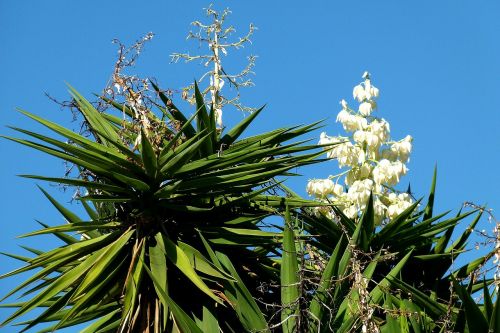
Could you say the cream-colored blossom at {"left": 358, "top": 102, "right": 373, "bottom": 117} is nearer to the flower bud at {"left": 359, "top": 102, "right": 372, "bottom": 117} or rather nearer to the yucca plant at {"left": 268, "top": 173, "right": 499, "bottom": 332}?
the flower bud at {"left": 359, "top": 102, "right": 372, "bottom": 117}

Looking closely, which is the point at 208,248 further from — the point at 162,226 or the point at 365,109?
the point at 365,109

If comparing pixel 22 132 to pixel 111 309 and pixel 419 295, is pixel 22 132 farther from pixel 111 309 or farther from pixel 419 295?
pixel 419 295

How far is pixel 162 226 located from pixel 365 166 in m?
1.32

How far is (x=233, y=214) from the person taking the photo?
197 inches

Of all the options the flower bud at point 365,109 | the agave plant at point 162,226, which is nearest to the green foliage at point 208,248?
the agave plant at point 162,226

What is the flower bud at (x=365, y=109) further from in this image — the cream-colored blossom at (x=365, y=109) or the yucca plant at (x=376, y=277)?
the yucca plant at (x=376, y=277)

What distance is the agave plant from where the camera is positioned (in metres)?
4.49

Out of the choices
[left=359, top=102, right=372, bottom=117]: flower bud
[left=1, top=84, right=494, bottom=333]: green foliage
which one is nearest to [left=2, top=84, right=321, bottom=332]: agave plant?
[left=1, top=84, right=494, bottom=333]: green foliage

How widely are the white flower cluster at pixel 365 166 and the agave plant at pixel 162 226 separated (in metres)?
0.52

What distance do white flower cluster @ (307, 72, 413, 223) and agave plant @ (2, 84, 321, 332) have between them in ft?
1.70

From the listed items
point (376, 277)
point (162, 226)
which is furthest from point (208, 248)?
point (376, 277)

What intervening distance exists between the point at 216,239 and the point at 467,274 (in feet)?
4.17

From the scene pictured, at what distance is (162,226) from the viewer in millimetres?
4770

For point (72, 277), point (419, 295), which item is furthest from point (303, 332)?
point (72, 277)
